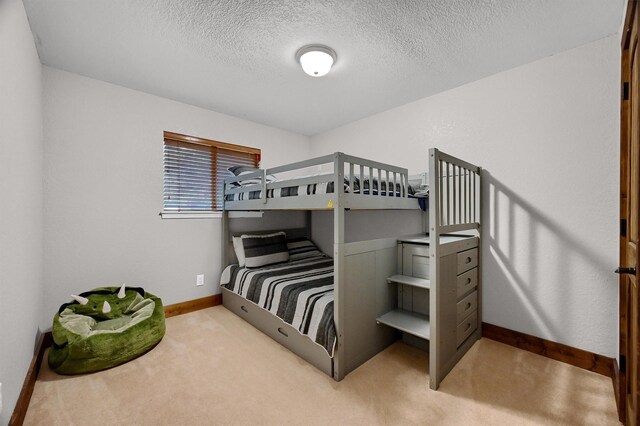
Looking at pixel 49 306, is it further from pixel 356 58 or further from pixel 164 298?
pixel 356 58

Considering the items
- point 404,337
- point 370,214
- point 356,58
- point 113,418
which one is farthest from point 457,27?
point 113,418

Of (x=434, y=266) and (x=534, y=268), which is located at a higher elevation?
(x=434, y=266)

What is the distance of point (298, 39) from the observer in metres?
1.82

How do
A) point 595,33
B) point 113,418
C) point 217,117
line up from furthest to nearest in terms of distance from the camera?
point 217,117 < point 595,33 < point 113,418

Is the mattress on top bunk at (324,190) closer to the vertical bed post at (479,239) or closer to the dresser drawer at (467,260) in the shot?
the vertical bed post at (479,239)

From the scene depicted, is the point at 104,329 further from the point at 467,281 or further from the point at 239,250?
the point at 467,281

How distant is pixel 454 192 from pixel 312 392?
1.66m

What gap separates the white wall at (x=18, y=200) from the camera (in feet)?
3.92

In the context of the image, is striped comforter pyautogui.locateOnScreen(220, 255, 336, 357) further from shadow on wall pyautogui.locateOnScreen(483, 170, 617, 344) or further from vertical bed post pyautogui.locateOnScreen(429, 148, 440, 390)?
shadow on wall pyautogui.locateOnScreen(483, 170, 617, 344)

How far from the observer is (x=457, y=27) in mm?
1717

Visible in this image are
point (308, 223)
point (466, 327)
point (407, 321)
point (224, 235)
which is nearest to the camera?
point (407, 321)

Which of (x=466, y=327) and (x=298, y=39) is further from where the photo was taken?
(x=466, y=327)

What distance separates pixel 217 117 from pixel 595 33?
325cm

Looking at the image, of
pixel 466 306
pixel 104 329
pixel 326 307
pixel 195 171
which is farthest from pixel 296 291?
pixel 195 171
